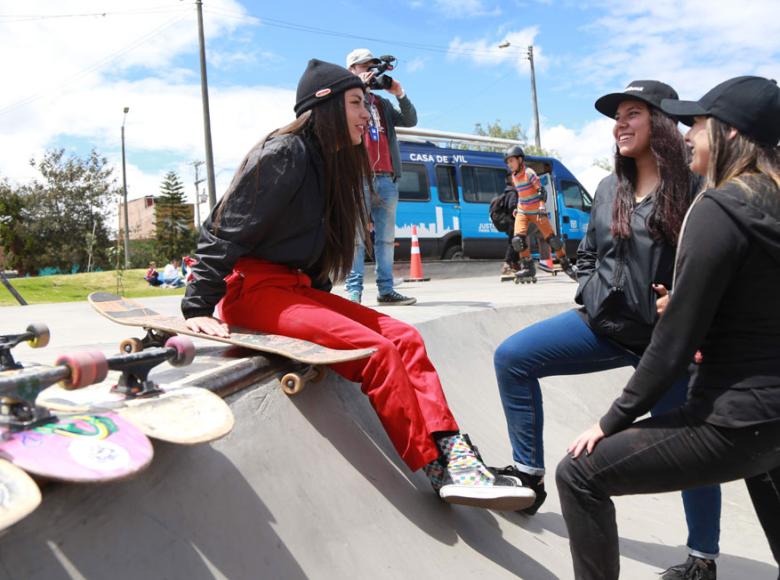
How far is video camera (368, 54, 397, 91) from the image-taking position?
17.7 ft

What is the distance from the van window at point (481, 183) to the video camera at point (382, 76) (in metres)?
10.3

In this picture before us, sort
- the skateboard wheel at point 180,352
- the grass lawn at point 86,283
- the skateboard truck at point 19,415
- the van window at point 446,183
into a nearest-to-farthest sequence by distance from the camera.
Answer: the skateboard truck at point 19,415
the skateboard wheel at point 180,352
the van window at point 446,183
the grass lawn at point 86,283

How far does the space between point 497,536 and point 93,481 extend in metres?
1.79

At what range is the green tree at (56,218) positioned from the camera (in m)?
35.8

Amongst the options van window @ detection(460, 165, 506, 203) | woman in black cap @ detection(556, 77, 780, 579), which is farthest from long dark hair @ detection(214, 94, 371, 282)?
van window @ detection(460, 165, 506, 203)

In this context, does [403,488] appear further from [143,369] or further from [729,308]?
[729,308]

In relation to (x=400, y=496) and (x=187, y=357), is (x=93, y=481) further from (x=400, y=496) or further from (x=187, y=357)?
(x=400, y=496)

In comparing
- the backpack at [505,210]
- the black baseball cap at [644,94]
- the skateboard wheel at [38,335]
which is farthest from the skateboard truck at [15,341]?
the backpack at [505,210]

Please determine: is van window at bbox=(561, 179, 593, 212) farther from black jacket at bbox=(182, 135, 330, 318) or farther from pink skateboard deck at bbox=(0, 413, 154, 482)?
pink skateboard deck at bbox=(0, 413, 154, 482)

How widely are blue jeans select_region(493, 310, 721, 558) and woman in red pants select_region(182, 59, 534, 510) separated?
0.42 metres

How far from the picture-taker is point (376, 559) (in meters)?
2.30

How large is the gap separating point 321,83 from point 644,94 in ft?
4.65

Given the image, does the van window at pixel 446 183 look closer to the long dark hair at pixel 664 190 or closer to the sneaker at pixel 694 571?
the long dark hair at pixel 664 190

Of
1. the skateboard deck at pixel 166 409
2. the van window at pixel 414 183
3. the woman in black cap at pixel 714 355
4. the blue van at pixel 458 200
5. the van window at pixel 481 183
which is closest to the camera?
the skateboard deck at pixel 166 409
